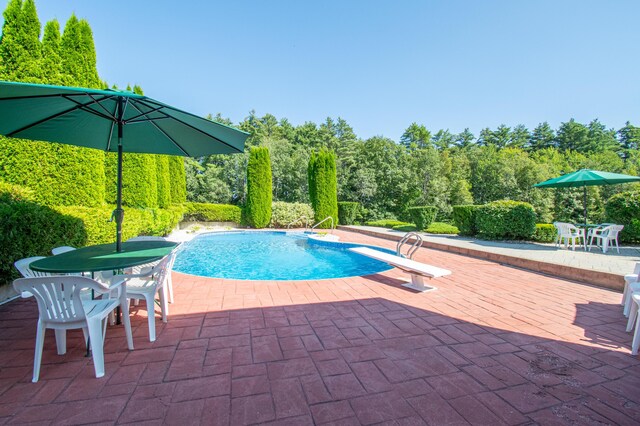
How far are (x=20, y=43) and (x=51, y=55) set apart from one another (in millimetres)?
475

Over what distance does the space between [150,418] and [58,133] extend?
3555 mm

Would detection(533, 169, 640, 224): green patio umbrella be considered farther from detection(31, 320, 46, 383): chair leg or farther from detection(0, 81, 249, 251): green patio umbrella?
detection(31, 320, 46, 383): chair leg

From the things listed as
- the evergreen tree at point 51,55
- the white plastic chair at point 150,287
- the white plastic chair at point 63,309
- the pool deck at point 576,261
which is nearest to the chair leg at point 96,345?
the white plastic chair at point 63,309

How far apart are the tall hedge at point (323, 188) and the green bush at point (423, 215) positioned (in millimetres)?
4672

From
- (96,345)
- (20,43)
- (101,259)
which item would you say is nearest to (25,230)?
(101,259)

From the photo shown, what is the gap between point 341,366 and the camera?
7.39ft

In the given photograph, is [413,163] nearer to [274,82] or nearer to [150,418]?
[274,82]

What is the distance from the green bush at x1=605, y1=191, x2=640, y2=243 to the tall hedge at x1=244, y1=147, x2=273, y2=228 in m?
13.4

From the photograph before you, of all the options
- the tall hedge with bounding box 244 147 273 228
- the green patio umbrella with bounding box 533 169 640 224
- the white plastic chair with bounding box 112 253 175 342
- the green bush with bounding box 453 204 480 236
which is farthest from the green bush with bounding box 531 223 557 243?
the tall hedge with bounding box 244 147 273 228

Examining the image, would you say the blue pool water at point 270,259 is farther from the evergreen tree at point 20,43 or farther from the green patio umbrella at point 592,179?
the green patio umbrella at point 592,179

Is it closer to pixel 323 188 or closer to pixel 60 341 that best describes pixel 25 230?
pixel 60 341

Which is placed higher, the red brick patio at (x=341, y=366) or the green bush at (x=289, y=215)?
the green bush at (x=289, y=215)

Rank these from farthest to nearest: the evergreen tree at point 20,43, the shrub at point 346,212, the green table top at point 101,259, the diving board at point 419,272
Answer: the shrub at point 346,212 < the evergreen tree at point 20,43 < the diving board at point 419,272 < the green table top at point 101,259

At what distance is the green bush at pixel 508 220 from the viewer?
A: 865 cm
